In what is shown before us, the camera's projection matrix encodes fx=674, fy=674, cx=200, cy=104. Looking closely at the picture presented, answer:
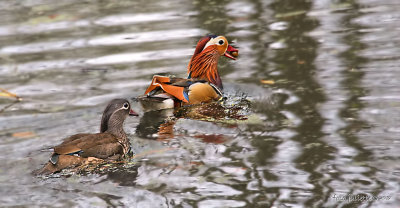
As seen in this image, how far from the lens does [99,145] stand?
7148 millimetres

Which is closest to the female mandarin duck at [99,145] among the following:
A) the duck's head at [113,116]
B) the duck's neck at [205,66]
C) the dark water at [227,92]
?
the duck's head at [113,116]

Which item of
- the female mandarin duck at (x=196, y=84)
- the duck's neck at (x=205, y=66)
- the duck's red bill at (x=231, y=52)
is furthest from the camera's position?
the duck's red bill at (x=231, y=52)

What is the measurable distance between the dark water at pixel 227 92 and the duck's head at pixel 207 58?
0.33 meters

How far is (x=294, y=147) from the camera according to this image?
7.11m

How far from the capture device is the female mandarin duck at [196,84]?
891 cm

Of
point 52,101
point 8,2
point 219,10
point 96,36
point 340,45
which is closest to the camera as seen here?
point 52,101

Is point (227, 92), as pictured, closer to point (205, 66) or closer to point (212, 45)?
point (205, 66)

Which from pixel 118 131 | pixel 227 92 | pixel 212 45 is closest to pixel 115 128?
pixel 118 131

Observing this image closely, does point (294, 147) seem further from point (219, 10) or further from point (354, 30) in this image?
point (219, 10)

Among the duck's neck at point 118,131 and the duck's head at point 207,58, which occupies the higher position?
the duck's head at point 207,58

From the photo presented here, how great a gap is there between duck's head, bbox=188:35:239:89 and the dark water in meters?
0.33

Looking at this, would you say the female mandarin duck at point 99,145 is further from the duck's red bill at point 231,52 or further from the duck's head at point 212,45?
the duck's red bill at point 231,52

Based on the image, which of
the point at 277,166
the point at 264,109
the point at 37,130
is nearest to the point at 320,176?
the point at 277,166

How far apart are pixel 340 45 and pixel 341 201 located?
5069 mm
